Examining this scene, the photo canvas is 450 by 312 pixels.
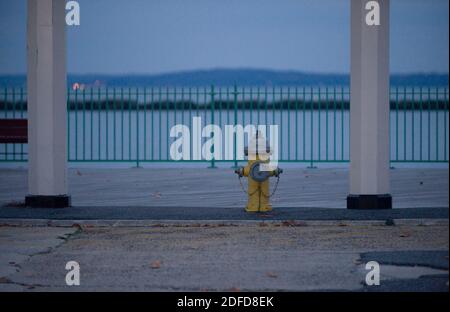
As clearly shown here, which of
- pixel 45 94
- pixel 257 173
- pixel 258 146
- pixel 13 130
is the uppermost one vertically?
pixel 45 94

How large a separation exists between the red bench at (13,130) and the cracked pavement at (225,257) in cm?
901

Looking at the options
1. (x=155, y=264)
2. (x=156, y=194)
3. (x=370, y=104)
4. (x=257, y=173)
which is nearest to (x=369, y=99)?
(x=370, y=104)

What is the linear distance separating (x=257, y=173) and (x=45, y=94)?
10.1 ft

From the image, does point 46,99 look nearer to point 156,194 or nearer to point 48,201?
point 48,201

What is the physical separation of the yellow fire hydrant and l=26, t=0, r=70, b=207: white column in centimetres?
250

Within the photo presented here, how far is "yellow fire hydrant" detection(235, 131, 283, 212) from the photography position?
13.3 m

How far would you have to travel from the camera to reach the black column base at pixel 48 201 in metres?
13.8

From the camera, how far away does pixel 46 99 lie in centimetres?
1377

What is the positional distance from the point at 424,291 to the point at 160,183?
11.1 meters

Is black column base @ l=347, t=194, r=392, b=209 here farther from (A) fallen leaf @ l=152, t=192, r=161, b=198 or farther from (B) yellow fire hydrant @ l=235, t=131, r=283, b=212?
(A) fallen leaf @ l=152, t=192, r=161, b=198

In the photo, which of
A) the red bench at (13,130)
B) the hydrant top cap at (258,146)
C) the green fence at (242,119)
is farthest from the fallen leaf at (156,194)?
the red bench at (13,130)

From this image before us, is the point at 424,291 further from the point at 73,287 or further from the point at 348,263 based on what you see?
the point at 73,287

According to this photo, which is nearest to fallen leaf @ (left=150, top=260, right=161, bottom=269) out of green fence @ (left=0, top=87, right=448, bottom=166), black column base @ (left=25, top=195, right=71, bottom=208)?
black column base @ (left=25, top=195, right=71, bottom=208)
